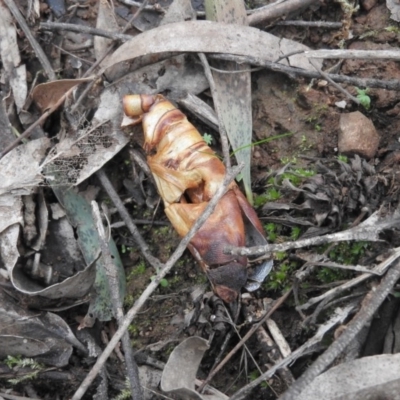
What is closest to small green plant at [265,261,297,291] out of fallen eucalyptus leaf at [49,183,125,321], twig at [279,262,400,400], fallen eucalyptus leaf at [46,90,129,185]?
twig at [279,262,400,400]

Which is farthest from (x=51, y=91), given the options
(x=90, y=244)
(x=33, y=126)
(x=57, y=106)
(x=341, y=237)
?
(x=341, y=237)

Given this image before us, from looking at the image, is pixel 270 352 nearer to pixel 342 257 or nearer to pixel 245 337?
pixel 245 337

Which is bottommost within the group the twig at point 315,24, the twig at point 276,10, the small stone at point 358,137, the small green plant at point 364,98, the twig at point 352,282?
the twig at point 352,282

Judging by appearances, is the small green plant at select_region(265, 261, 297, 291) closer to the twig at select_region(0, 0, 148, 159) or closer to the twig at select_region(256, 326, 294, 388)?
the twig at select_region(256, 326, 294, 388)

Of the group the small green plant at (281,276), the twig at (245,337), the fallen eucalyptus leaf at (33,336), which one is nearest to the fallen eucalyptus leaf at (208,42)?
the small green plant at (281,276)

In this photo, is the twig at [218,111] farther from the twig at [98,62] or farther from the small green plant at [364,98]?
the small green plant at [364,98]

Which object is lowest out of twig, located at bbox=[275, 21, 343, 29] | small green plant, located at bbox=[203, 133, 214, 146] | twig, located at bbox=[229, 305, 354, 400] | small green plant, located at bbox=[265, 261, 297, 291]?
twig, located at bbox=[229, 305, 354, 400]
